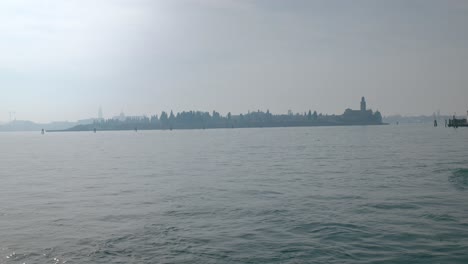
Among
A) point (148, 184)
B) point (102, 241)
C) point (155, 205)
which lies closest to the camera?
point (102, 241)

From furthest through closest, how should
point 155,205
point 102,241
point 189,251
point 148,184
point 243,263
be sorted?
point 148,184 < point 155,205 < point 102,241 < point 189,251 < point 243,263

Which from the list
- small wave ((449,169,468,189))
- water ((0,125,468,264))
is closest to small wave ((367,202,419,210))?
water ((0,125,468,264))

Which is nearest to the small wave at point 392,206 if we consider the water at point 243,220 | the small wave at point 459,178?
the water at point 243,220

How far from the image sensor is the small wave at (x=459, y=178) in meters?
29.3

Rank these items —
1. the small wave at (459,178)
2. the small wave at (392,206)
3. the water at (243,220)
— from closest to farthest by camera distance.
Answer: the water at (243,220), the small wave at (392,206), the small wave at (459,178)

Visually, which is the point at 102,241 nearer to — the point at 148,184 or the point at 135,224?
the point at 135,224

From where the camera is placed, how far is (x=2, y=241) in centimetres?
1716

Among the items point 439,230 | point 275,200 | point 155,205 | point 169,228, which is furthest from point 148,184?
point 439,230

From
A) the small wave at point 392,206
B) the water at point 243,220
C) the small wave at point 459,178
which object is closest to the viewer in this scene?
the water at point 243,220

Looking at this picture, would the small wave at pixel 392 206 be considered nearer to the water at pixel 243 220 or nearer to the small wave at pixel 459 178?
the water at pixel 243 220

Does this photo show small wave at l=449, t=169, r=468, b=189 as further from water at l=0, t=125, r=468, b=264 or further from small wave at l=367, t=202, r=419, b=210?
small wave at l=367, t=202, r=419, b=210

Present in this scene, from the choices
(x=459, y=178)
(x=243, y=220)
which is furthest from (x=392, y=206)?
(x=459, y=178)

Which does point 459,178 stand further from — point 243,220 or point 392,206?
point 243,220

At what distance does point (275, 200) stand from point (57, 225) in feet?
39.4
